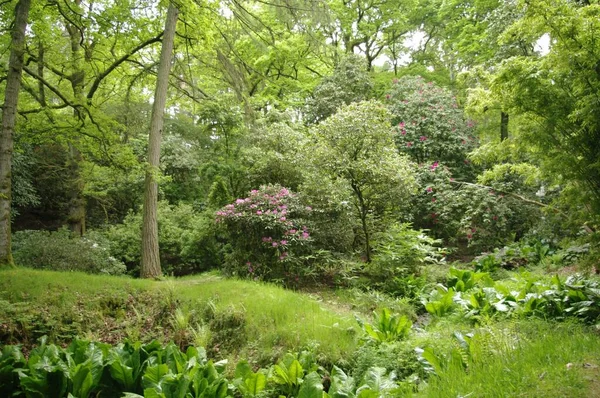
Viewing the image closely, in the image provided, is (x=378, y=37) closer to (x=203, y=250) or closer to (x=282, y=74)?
(x=282, y=74)

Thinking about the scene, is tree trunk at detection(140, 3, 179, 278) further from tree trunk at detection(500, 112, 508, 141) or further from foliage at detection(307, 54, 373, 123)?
tree trunk at detection(500, 112, 508, 141)

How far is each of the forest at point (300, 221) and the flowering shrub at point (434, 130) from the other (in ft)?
0.26

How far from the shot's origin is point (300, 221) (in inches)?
329

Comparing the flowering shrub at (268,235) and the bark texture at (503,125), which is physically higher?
the bark texture at (503,125)

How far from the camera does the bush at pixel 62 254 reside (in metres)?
7.68

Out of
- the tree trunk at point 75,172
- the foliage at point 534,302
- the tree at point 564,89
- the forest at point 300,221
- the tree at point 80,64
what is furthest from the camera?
the tree trunk at point 75,172

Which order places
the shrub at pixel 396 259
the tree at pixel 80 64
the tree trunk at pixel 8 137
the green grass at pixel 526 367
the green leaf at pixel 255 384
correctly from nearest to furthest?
1. the green grass at pixel 526 367
2. the green leaf at pixel 255 384
3. the tree trunk at pixel 8 137
4. the tree at pixel 80 64
5. the shrub at pixel 396 259

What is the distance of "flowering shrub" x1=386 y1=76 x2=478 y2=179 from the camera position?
12586 millimetres

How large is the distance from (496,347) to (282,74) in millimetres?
15377

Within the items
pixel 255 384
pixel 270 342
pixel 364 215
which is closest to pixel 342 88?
pixel 364 215

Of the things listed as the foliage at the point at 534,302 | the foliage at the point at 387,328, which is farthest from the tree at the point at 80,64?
the foliage at the point at 534,302

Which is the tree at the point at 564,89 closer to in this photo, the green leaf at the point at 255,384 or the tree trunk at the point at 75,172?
the green leaf at the point at 255,384

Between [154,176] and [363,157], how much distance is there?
454 centimetres

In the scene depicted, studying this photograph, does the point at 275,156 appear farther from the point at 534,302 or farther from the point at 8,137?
the point at 534,302
